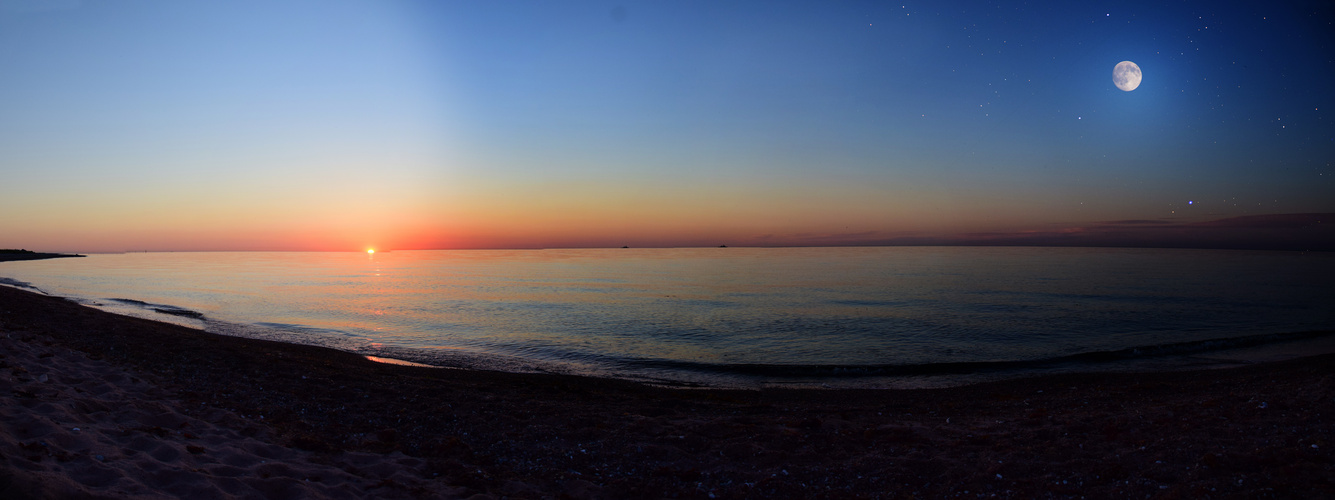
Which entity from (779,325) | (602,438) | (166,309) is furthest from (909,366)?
(166,309)

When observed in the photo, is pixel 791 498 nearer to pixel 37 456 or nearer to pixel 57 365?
pixel 37 456

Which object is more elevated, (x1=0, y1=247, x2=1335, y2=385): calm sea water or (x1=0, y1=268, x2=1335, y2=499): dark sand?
(x1=0, y1=268, x2=1335, y2=499): dark sand

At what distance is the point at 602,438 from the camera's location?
30.1 ft

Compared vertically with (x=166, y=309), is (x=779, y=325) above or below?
below

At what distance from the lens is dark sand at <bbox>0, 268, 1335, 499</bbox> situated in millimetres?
6223

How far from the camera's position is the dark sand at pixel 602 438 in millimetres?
6223

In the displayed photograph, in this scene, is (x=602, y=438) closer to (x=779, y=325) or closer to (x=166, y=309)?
(x=779, y=325)

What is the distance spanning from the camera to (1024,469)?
7.18 m

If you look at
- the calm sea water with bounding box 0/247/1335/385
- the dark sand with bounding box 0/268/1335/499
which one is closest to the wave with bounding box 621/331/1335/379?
the calm sea water with bounding box 0/247/1335/385

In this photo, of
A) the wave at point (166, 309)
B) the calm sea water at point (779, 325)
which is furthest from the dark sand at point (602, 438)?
the wave at point (166, 309)

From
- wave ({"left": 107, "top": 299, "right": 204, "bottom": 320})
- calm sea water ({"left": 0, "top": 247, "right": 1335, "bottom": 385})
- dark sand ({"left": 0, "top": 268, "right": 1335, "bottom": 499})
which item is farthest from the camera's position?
wave ({"left": 107, "top": 299, "right": 204, "bottom": 320})

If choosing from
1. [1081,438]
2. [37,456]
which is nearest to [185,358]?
[37,456]

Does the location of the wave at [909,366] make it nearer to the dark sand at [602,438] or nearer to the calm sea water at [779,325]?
the calm sea water at [779,325]

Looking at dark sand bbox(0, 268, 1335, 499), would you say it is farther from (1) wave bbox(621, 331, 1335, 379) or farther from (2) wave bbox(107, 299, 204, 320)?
(2) wave bbox(107, 299, 204, 320)
